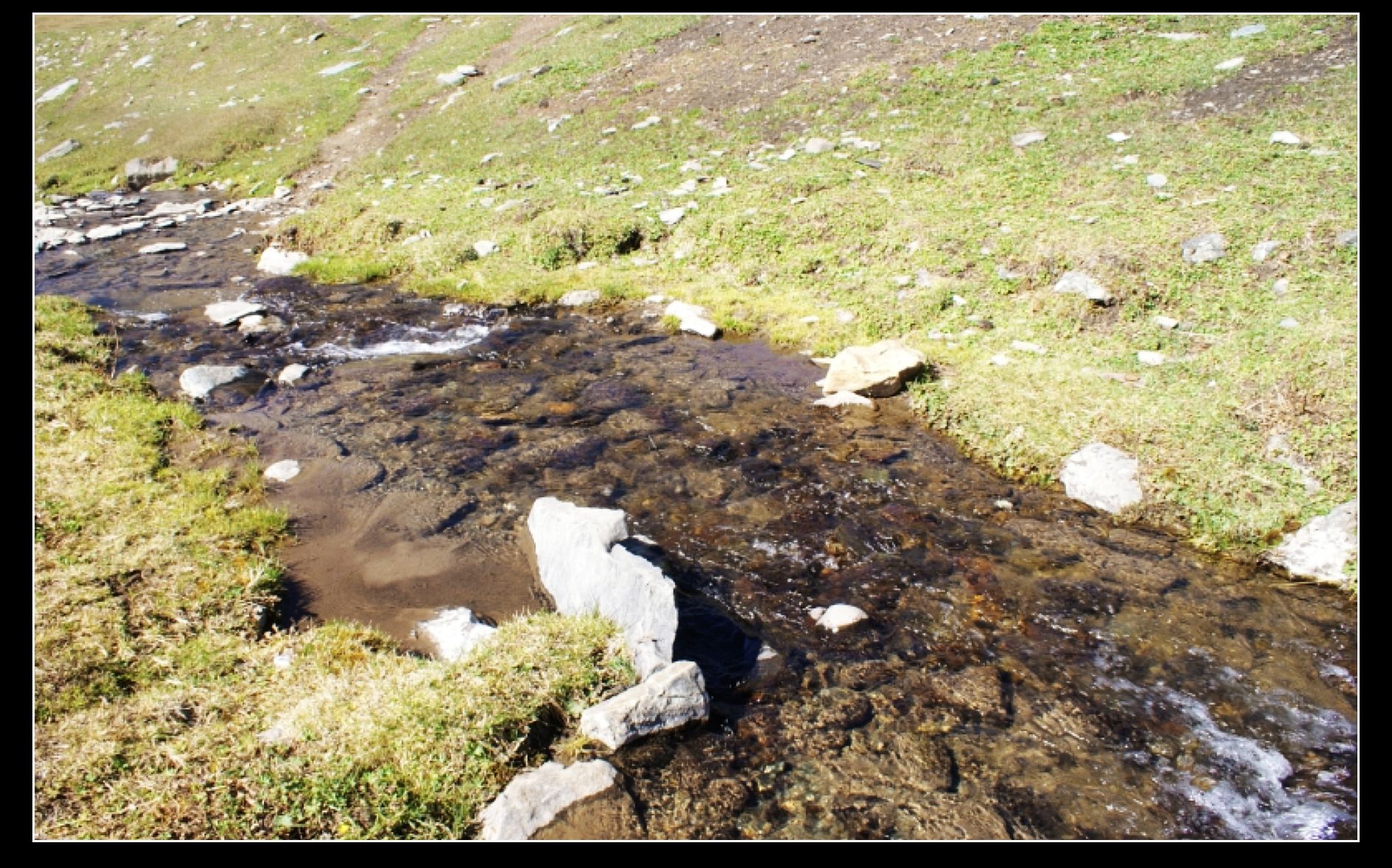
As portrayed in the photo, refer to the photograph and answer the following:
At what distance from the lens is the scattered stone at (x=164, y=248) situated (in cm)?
1819

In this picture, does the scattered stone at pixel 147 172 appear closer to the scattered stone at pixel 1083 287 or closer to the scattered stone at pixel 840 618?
the scattered stone at pixel 1083 287

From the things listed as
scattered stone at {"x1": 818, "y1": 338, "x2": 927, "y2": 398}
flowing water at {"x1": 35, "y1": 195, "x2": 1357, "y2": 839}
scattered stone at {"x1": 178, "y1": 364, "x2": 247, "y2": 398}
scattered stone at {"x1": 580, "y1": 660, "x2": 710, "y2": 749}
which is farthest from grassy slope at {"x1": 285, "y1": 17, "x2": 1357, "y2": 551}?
scattered stone at {"x1": 580, "y1": 660, "x2": 710, "y2": 749}

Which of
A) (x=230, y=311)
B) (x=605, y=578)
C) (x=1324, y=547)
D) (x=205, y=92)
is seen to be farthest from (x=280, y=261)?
(x=205, y=92)

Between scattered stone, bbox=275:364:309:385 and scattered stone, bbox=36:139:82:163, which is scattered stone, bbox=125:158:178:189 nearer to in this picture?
scattered stone, bbox=36:139:82:163

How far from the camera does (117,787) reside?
4.44 metres

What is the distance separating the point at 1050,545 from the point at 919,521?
1.14 m

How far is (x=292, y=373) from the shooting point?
11.1m

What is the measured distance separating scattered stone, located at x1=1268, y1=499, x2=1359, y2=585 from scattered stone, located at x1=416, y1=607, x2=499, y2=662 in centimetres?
659

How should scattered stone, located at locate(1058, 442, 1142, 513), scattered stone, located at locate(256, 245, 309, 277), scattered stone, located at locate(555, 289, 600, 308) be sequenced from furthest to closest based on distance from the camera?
scattered stone, located at locate(256, 245, 309, 277) < scattered stone, located at locate(555, 289, 600, 308) < scattered stone, located at locate(1058, 442, 1142, 513)

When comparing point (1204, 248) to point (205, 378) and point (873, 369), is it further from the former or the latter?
point (205, 378)

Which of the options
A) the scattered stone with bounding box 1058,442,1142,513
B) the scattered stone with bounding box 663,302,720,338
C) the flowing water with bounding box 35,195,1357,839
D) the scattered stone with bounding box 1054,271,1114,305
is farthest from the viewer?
the scattered stone with bounding box 663,302,720,338

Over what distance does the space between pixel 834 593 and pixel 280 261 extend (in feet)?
48.7

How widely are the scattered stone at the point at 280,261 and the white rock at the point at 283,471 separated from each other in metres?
8.92

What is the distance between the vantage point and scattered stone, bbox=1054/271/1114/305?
10.4 m
